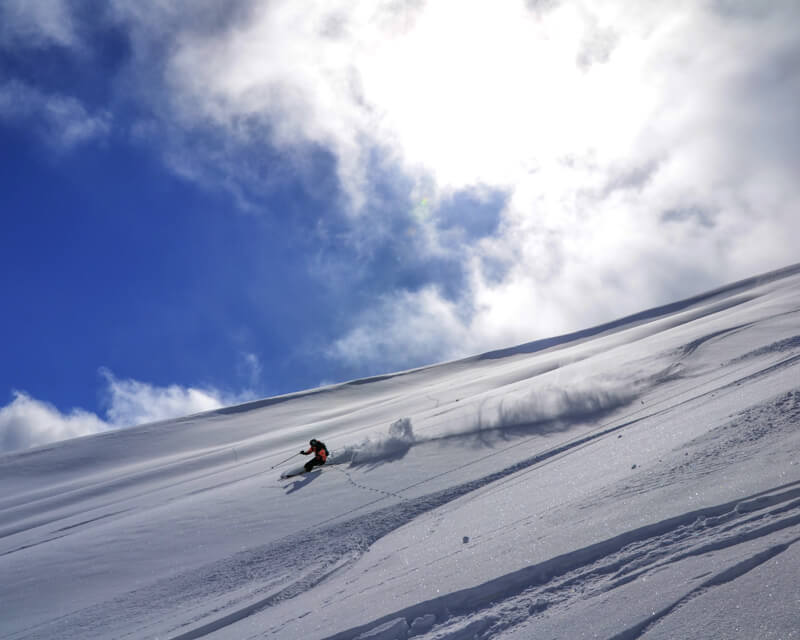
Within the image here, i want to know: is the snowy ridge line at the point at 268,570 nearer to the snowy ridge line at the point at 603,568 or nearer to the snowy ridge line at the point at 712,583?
the snowy ridge line at the point at 603,568

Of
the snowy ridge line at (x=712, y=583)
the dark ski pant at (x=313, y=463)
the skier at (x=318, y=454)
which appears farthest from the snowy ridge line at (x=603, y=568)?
the skier at (x=318, y=454)

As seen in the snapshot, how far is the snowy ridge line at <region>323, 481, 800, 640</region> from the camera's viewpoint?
9.46 ft

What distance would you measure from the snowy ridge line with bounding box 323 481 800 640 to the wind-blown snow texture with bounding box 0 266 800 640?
12 mm

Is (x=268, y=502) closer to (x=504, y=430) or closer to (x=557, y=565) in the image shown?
(x=504, y=430)

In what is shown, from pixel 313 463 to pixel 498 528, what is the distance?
14.4 ft

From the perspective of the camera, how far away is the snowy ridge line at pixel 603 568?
2.88 m

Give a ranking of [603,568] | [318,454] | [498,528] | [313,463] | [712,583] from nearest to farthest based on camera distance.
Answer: [712,583] → [603,568] → [498,528] → [313,463] → [318,454]

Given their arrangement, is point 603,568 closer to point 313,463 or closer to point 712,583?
point 712,583

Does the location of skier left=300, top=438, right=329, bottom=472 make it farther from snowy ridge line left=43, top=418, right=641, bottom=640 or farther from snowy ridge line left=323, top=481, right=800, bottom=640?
snowy ridge line left=323, top=481, right=800, bottom=640

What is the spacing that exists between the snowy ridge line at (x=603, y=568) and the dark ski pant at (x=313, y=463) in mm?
4709

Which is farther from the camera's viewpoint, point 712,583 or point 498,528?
point 498,528

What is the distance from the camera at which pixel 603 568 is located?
308 centimetres

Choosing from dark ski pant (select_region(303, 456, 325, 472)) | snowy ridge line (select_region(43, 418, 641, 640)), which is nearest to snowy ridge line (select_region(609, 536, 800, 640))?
snowy ridge line (select_region(43, 418, 641, 640))

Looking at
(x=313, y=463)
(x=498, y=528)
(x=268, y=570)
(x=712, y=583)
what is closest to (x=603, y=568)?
(x=712, y=583)
